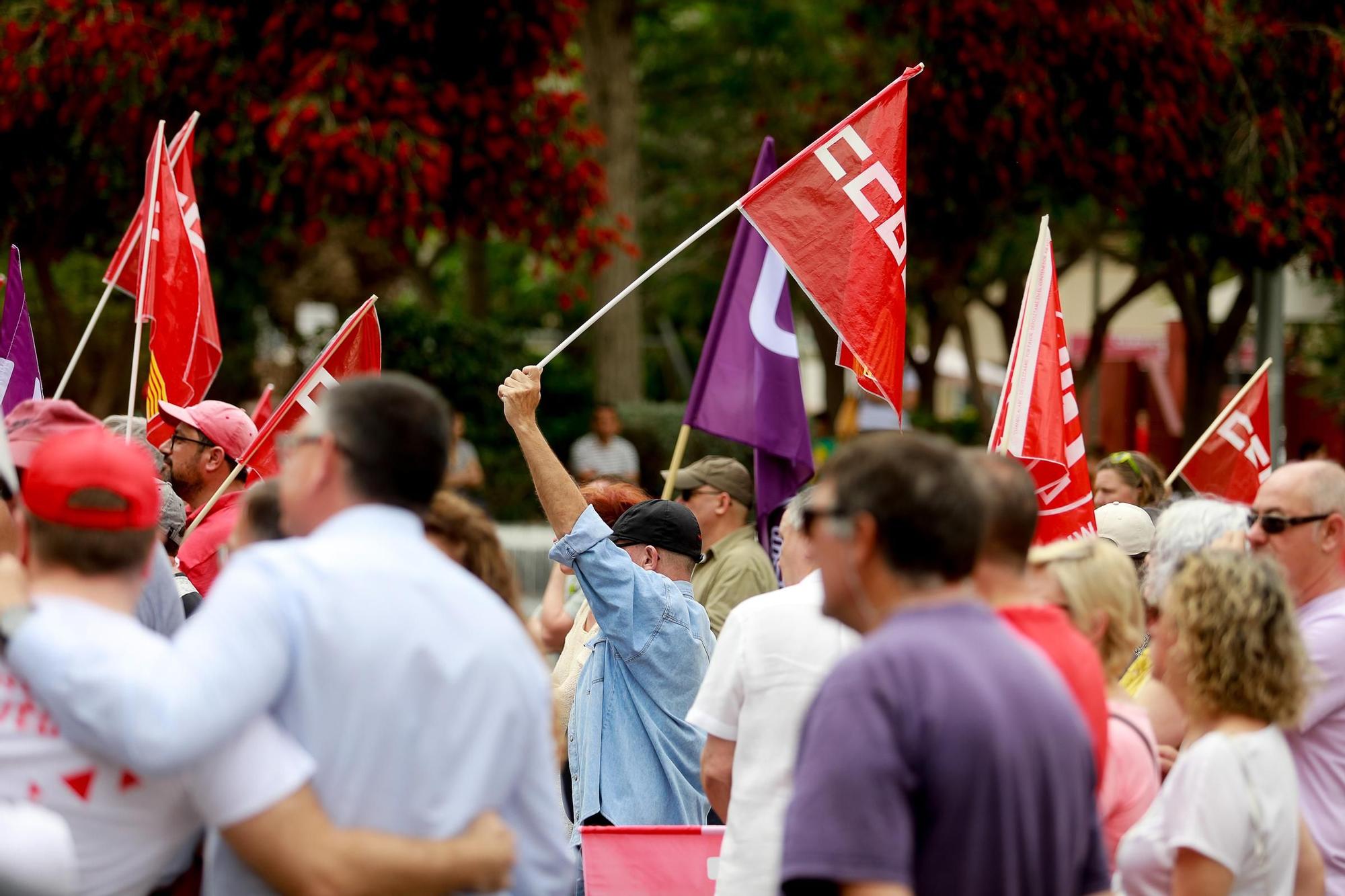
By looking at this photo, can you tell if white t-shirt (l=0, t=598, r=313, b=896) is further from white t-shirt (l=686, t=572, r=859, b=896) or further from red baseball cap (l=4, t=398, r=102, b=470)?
white t-shirt (l=686, t=572, r=859, b=896)

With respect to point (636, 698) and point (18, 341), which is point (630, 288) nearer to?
point (636, 698)

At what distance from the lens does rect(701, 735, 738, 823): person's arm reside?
4.07 m

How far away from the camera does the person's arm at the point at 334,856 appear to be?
8.41 feet

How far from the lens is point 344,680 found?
8.55 feet

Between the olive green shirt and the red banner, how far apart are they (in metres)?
1.81

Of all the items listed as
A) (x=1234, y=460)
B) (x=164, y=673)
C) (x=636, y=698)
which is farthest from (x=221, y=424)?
(x=1234, y=460)

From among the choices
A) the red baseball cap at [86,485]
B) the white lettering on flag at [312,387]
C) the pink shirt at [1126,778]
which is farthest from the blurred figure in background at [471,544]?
the white lettering on flag at [312,387]

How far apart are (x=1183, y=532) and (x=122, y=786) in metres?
2.74

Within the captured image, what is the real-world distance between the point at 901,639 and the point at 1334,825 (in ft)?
6.46

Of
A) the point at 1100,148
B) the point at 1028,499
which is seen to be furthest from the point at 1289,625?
the point at 1100,148

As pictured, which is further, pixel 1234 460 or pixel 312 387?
pixel 1234 460

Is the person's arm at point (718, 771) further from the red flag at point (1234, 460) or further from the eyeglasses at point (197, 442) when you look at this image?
the red flag at point (1234, 460)

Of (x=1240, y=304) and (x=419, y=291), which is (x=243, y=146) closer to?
(x=1240, y=304)

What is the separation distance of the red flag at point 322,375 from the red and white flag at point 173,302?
2.66 feet
